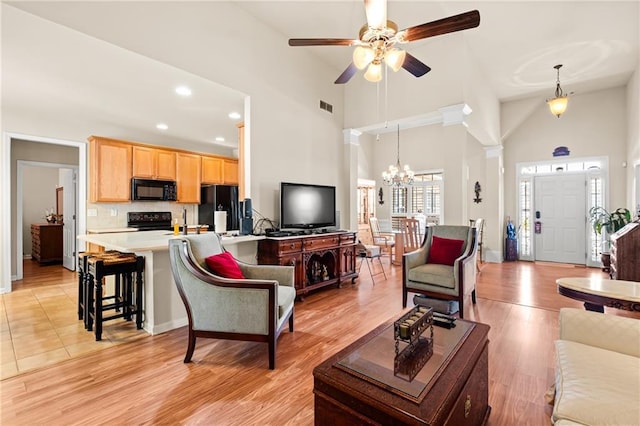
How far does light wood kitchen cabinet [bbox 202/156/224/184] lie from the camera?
649 centimetres

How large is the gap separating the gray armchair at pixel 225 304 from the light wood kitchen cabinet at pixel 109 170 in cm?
377

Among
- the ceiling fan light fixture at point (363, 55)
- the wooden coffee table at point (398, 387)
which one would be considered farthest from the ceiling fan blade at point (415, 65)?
the wooden coffee table at point (398, 387)

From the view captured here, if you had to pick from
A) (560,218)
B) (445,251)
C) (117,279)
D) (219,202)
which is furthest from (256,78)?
(560,218)

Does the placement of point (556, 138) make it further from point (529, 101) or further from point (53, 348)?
point (53, 348)

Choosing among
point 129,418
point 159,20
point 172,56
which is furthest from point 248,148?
point 129,418

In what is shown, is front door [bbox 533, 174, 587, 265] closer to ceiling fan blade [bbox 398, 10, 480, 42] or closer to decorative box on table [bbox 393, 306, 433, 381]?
ceiling fan blade [bbox 398, 10, 480, 42]

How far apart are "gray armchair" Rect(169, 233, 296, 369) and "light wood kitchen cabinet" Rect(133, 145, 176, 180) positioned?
3.97 m

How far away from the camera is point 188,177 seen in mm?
6223

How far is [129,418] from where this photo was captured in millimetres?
1702

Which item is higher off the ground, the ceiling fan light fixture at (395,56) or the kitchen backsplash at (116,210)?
the ceiling fan light fixture at (395,56)

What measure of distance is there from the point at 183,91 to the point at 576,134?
770 cm

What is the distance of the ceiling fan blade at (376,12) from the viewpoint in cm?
213

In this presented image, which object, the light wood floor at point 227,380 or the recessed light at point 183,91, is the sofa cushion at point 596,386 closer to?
the light wood floor at point 227,380

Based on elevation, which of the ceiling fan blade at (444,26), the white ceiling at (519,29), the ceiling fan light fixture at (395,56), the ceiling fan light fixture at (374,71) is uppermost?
the white ceiling at (519,29)
